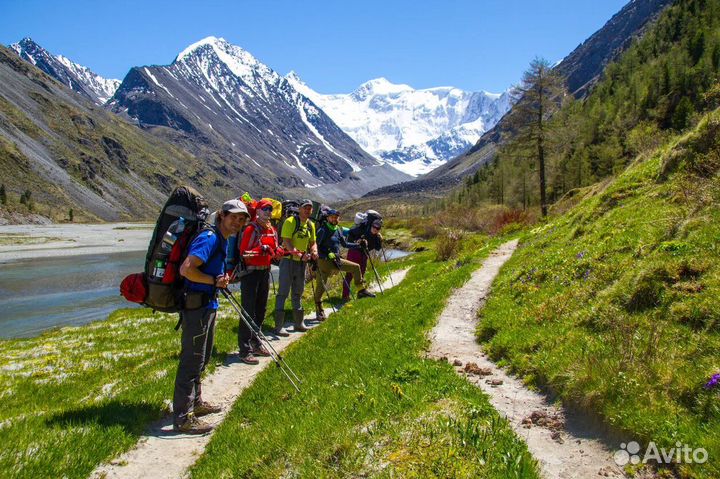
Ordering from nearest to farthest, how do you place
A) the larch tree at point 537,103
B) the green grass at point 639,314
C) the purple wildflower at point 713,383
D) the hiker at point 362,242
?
the purple wildflower at point 713,383 → the green grass at point 639,314 → the hiker at point 362,242 → the larch tree at point 537,103

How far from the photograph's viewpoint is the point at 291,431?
6582mm

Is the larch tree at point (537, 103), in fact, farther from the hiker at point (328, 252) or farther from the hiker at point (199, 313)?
the hiker at point (199, 313)

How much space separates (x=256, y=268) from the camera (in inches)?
469

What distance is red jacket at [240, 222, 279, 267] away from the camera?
38.3 ft

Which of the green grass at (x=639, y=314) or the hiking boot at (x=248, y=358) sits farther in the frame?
the hiking boot at (x=248, y=358)

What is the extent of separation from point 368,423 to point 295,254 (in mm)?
8107

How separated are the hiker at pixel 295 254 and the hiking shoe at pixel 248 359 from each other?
2.45 m

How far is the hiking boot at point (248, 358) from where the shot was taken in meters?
11.6

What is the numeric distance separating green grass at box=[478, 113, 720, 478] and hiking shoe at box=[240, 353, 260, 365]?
18.4 ft

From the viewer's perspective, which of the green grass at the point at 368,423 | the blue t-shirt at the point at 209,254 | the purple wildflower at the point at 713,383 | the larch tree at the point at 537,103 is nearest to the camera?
the green grass at the point at 368,423

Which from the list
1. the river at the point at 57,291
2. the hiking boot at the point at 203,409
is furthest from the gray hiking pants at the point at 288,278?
the river at the point at 57,291

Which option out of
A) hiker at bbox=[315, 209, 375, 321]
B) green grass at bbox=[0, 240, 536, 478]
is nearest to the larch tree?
hiker at bbox=[315, 209, 375, 321]

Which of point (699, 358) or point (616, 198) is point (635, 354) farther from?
point (616, 198)

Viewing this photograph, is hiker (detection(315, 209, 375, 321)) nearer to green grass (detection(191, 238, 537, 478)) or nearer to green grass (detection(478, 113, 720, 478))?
green grass (detection(191, 238, 537, 478))
